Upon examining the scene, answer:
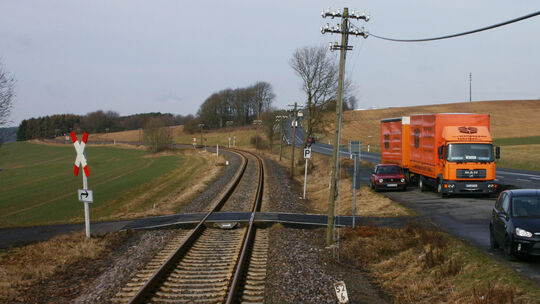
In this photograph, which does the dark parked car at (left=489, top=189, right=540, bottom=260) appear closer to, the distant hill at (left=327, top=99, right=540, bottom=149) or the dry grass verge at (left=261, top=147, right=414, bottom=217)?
the dry grass verge at (left=261, top=147, right=414, bottom=217)

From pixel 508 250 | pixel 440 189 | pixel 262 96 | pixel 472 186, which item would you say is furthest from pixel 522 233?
pixel 262 96

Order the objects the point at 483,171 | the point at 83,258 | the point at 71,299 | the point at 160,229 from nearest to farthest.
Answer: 1. the point at 71,299
2. the point at 83,258
3. the point at 160,229
4. the point at 483,171

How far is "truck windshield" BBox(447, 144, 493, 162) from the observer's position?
847 inches

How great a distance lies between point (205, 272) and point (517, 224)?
669 centimetres

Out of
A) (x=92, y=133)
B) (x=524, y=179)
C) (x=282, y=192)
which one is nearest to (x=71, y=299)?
(x=282, y=192)

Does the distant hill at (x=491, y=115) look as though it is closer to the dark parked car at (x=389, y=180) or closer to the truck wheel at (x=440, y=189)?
the dark parked car at (x=389, y=180)

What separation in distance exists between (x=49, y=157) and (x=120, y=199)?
232 ft

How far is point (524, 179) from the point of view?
93.6 feet

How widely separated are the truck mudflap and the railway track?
38.2 feet

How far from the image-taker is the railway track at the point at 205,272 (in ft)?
26.8

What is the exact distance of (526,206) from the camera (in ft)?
33.5

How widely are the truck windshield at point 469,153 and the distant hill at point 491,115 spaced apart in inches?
1812

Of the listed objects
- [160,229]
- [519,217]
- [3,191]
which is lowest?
[3,191]

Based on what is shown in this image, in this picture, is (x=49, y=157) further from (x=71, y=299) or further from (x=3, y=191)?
(x=71, y=299)
